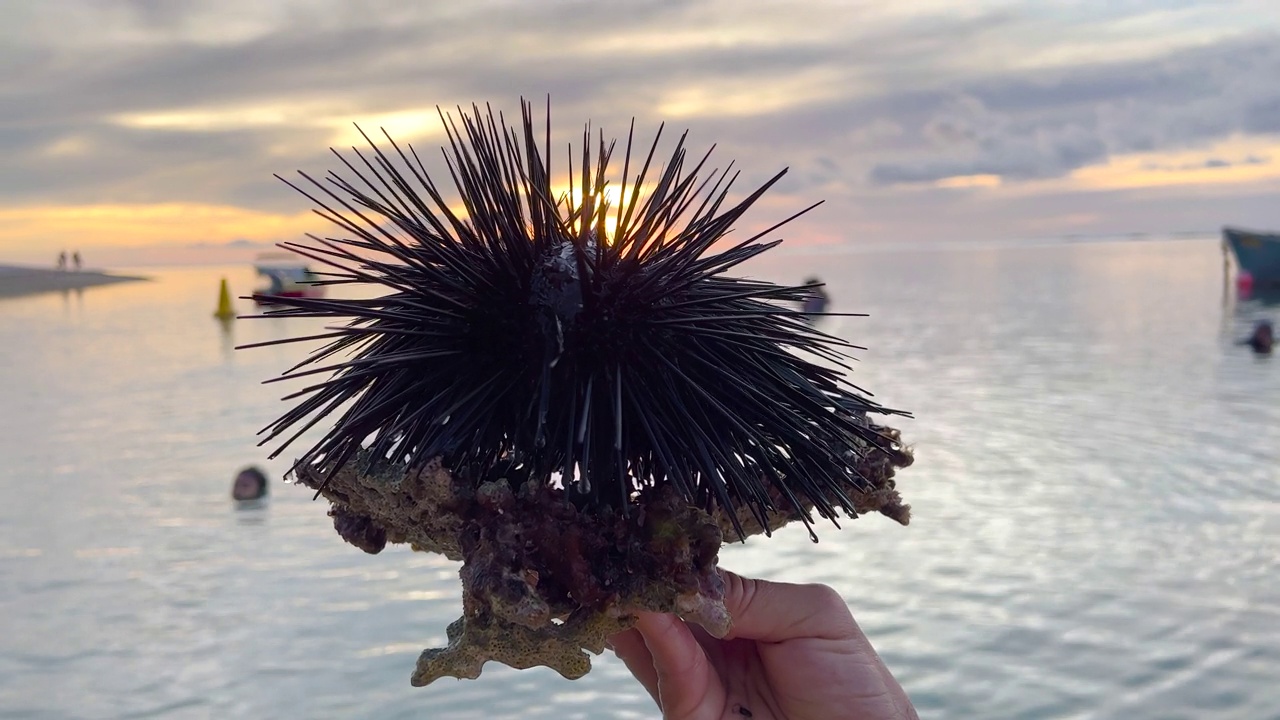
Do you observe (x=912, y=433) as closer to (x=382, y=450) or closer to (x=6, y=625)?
(x=6, y=625)

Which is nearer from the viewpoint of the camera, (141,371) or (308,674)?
(308,674)

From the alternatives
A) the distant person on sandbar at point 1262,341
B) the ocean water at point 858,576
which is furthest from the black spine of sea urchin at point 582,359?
the distant person on sandbar at point 1262,341

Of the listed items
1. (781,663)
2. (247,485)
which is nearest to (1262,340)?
(247,485)

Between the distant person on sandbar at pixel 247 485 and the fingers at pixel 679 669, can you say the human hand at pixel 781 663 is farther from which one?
the distant person on sandbar at pixel 247 485

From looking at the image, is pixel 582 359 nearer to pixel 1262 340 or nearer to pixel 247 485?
pixel 247 485

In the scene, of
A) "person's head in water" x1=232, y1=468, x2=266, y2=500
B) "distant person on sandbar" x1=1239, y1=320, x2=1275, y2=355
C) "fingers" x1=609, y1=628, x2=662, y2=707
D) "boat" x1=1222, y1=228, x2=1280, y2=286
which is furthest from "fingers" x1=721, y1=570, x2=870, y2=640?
"boat" x1=1222, y1=228, x2=1280, y2=286

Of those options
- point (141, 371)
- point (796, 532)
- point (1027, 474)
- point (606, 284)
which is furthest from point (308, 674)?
point (141, 371)
